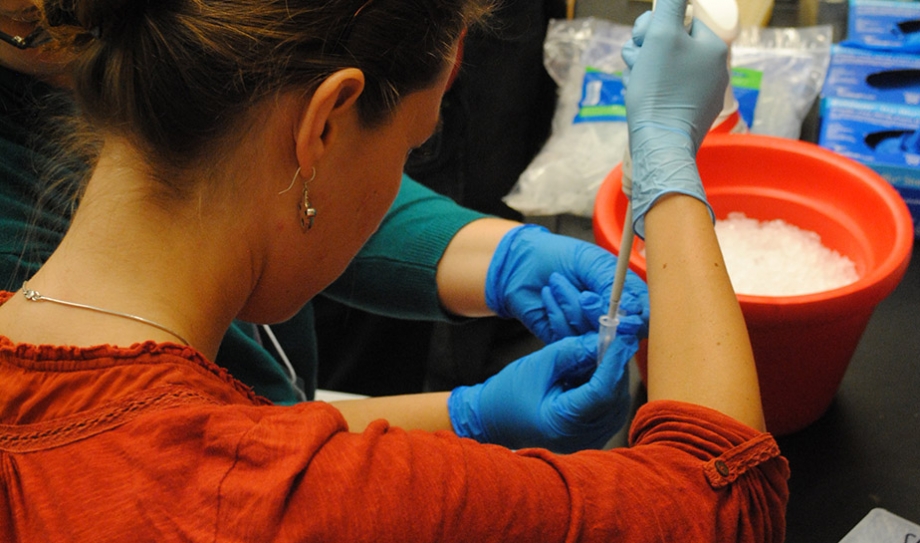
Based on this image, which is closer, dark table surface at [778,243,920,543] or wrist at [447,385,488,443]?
dark table surface at [778,243,920,543]

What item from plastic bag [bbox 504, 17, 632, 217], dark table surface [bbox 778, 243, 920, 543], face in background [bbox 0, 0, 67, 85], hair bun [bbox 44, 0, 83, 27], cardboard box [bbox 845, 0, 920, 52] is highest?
hair bun [bbox 44, 0, 83, 27]

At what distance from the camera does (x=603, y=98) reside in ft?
4.90

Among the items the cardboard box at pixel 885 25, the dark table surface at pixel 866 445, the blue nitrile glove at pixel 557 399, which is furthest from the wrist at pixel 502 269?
the cardboard box at pixel 885 25

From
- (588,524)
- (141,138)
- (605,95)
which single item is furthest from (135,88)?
(605,95)

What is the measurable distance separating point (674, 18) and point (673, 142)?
0.44 feet

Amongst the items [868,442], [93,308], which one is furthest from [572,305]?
[93,308]

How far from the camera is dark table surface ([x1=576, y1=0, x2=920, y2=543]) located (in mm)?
872

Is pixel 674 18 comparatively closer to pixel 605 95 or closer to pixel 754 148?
pixel 754 148

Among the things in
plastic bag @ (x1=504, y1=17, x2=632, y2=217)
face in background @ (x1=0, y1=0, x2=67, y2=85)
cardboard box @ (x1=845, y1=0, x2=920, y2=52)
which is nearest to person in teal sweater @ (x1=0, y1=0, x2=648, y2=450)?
face in background @ (x1=0, y1=0, x2=67, y2=85)

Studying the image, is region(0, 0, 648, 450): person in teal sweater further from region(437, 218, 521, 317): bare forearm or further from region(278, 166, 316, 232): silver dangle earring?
region(278, 166, 316, 232): silver dangle earring

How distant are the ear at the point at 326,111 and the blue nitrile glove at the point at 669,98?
34 cm

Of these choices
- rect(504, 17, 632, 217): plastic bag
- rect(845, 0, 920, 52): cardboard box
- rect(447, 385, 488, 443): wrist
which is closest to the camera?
rect(447, 385, 488, 443): wrist

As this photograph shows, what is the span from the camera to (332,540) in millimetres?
538

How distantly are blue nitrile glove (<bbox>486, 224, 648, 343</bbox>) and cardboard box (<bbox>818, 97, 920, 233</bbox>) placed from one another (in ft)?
1.75
